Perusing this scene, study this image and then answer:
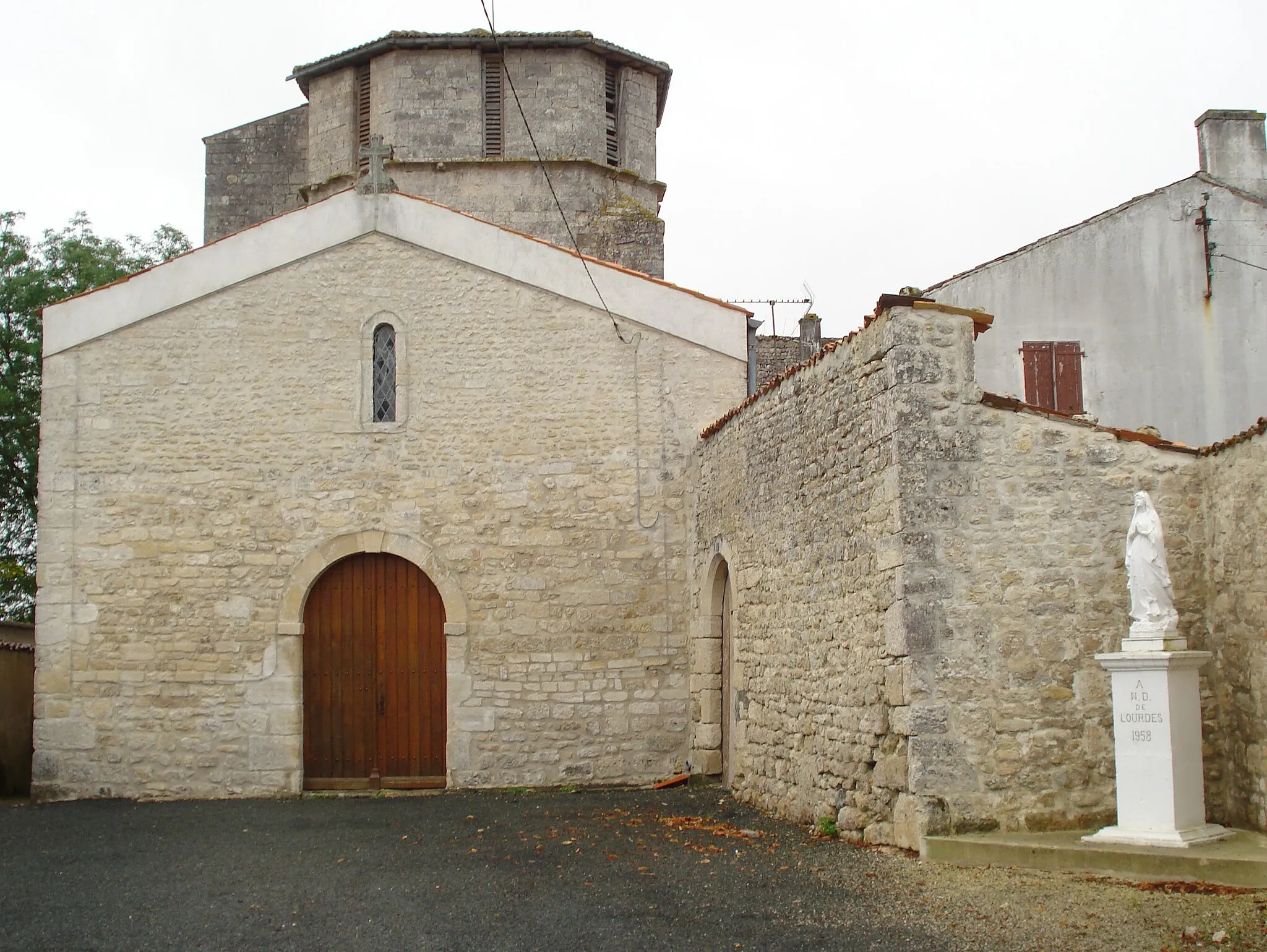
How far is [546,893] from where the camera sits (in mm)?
6773

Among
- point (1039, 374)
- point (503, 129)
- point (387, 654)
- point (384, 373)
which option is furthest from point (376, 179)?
point (1039, 374)

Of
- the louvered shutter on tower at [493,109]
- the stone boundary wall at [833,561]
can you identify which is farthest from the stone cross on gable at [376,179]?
the louvered shutter on tower at [493,109]

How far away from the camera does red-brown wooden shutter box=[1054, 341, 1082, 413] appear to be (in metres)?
12.9

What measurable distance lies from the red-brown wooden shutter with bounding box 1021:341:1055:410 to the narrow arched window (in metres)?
6.35

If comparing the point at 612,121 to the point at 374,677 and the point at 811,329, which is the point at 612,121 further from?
the point at 374,677

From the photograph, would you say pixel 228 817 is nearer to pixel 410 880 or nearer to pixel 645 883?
pixel 410 880

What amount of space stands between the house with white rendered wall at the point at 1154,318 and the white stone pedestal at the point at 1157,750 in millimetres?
6531

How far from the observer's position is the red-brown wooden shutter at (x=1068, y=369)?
12.9 m

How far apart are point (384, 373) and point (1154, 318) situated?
7807mm

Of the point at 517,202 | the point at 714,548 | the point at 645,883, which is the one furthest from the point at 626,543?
the point at 517,202

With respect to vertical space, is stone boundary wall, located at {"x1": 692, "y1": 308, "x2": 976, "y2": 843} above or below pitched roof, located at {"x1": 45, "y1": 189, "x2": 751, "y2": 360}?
below

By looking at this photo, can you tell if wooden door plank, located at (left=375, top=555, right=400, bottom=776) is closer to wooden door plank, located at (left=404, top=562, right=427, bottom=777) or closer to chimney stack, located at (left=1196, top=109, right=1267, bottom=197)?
wooden door plank, located at (left=404, top=562, right=427, bottom=777)

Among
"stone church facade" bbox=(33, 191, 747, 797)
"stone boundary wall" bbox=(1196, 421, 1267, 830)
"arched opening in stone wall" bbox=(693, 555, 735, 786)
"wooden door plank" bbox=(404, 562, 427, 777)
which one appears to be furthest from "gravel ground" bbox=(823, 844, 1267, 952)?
Result: "wooden door plank" bbox=(404, 562, 427, 777)

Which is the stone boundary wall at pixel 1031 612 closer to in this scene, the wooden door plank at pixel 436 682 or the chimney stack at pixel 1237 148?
the wooden door plank at pixel 436 682
